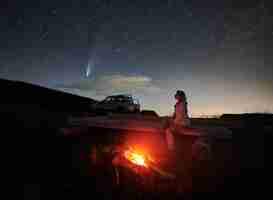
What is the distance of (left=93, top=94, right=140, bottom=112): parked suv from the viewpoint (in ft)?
57.4

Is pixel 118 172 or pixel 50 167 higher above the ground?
pixel 118 172

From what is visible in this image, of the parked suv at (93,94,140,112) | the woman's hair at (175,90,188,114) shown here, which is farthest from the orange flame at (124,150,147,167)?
the parked suv at (93,94,140,112)

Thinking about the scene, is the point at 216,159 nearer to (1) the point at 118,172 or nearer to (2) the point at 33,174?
(1) the point at 118,172

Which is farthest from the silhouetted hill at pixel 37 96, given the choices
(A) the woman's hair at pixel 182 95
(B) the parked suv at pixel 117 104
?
(A) the woman's hair at pixel 182 95

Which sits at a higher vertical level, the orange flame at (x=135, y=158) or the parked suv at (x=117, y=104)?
the parked suv at (x=117, y=104)

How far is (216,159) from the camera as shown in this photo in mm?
Result: 8414

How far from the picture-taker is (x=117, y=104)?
694 inches

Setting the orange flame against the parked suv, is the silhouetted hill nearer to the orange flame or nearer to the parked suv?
the parked suv

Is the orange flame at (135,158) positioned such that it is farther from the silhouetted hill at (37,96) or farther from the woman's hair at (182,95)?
the silhouetted hill at (37,96)

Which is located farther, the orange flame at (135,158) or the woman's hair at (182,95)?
the woman's hair at (182,95)

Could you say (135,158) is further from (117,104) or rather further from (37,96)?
(37,96)

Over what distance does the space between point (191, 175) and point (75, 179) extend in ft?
16.3

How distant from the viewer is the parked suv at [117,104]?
17.5 m

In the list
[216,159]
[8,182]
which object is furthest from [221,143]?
[8,182]
